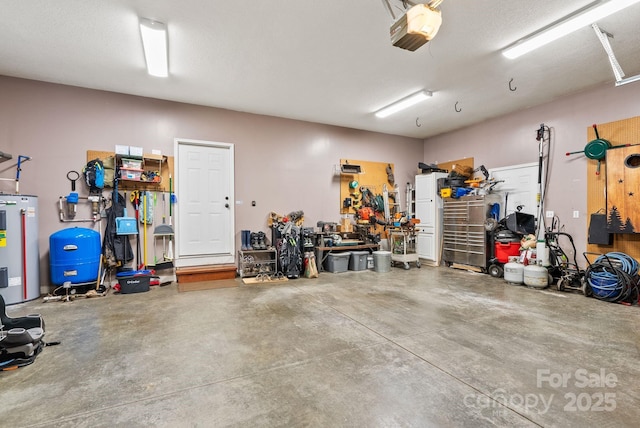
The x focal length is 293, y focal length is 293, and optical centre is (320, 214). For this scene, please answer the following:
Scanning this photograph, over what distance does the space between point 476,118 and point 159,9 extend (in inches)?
248

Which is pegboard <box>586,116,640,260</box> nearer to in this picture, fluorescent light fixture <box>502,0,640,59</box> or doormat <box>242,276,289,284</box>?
fluorescent light fixture <box>502,0,640,59</box>

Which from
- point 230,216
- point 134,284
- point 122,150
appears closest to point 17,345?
point 134,284

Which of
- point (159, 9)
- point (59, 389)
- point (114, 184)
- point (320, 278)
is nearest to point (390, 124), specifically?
point (320, 278)

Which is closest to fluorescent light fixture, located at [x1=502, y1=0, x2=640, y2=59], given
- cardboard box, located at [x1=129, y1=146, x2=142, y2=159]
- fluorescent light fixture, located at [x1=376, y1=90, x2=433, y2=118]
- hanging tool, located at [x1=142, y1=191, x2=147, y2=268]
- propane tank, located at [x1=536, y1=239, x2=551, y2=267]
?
fluorescent light fixture, located at [x1=376, y1=90, x2=433, y2=118]

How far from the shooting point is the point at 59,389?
2.06 m

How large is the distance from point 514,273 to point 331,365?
169 inches

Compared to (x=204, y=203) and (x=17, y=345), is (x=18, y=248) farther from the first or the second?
(x=204, y=203)

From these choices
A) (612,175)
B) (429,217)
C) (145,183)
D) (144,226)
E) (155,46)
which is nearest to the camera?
(155,46)

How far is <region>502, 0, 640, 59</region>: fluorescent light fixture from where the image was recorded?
115 inches

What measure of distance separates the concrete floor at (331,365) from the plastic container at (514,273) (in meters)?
1.04

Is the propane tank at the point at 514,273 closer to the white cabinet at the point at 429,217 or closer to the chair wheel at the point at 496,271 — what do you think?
the chair wheel at the point at 496,271

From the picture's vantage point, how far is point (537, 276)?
4816 millimetres

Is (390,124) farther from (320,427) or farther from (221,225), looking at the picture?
(320,427)

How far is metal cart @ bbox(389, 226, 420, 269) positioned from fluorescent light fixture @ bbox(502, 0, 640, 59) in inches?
152
